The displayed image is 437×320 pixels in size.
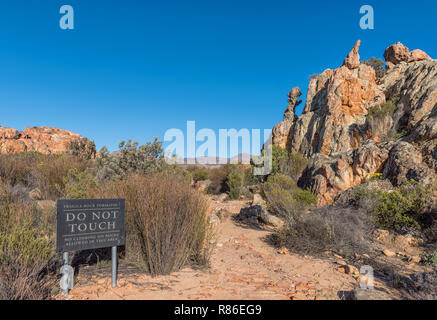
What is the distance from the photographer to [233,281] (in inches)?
176

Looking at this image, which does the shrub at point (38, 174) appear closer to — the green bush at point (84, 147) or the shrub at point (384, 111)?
the green bush at point (84, 147)

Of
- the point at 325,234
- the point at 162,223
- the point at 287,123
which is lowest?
the point at 325,234

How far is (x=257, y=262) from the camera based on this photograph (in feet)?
18.7

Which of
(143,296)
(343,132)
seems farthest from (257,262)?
(343,132)

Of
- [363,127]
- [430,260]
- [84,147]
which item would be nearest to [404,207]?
[430,260]

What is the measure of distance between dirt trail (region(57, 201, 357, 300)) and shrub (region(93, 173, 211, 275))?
0.26m

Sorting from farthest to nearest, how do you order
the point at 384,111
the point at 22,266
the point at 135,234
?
the point at 384,111
the point at 135,234
the point at 22,266

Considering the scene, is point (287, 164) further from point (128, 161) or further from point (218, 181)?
point (128, 161)

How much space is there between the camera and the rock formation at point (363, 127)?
11250 mm

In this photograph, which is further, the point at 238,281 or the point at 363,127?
the point at 363,127

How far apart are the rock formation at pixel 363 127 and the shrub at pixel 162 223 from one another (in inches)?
339

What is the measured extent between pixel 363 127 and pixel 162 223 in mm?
19135

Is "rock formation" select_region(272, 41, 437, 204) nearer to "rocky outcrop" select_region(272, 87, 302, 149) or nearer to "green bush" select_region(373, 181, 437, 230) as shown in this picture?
"rocky outcrop" select_region(272, 87, 302, 149)

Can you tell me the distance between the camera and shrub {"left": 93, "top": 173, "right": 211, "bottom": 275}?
4.39 metres
